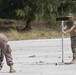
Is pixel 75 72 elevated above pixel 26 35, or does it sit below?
above

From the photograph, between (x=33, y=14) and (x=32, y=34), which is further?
(x=33, y=14)

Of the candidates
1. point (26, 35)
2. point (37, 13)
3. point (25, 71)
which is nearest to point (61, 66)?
point (25, 71)

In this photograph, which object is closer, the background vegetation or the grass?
the grass

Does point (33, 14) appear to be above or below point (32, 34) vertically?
above

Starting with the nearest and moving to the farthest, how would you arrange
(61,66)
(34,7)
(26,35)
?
(61,66) → (26,35) → (34,7)

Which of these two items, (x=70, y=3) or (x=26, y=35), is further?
(x=70, y=3)

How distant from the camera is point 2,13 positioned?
49.5m

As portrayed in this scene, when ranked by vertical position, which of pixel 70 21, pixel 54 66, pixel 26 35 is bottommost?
pixel 26 35

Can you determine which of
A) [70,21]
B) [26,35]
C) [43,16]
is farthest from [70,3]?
[70,21]

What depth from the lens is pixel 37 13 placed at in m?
47.3

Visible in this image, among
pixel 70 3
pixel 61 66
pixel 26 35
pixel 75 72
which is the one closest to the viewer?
pixel 75 72

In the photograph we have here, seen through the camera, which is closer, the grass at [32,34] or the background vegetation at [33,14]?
the grass at [32,34]

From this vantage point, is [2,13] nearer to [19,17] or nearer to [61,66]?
[19,17]

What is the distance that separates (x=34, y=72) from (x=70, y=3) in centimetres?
4379
